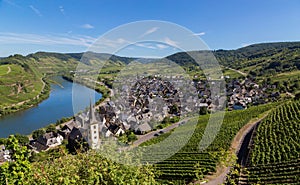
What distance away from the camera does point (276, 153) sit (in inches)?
645

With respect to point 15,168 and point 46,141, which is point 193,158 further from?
point 15,168

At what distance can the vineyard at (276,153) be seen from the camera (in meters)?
13.2

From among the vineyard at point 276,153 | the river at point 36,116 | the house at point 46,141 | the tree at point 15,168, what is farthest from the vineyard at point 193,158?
the river at point 36,116

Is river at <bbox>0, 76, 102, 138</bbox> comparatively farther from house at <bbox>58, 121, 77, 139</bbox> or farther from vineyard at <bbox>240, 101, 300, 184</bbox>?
vineyard at <bbox>240, 101, 300, 184</bbox>

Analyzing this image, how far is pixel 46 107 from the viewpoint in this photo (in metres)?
43.5

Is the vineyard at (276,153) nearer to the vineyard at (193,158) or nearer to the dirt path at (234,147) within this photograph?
the dirt path at (234,147)

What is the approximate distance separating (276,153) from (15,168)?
17.1m

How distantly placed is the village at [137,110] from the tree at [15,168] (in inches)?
362

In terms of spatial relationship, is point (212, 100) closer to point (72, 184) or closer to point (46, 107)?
point (46, 107)

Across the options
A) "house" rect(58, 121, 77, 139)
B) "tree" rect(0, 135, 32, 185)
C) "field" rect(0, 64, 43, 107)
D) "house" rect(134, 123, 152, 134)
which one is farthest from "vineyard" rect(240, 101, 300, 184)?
"field" rect(0, 64, 43, 107)

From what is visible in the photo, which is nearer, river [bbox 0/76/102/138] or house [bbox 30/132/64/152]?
house [bbox 30/132/64/152]

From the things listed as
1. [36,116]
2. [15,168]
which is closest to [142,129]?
[36,116]

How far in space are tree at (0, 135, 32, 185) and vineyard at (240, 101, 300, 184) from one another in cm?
856

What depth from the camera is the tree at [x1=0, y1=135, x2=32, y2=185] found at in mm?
2934
